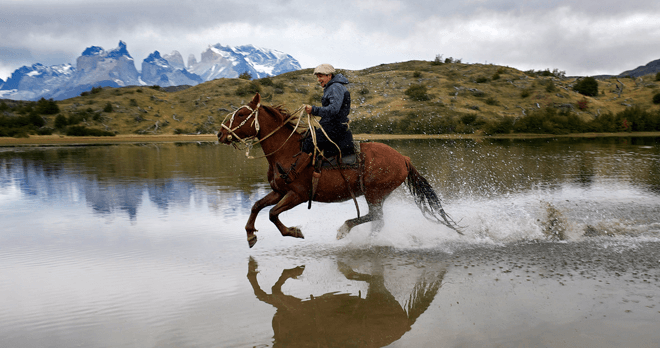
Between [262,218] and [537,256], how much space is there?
507cm

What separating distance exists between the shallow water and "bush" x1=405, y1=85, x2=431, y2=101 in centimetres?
4804

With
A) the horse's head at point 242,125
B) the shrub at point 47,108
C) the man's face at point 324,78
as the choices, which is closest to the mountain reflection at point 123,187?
the horse's head at point 242,125

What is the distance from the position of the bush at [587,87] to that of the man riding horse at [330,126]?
67.5 metres

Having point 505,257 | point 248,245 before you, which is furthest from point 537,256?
point 248,245

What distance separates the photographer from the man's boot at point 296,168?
6570 millimetres

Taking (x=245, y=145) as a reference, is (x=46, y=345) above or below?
below

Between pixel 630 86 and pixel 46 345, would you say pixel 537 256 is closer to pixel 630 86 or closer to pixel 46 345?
pixel 46 345

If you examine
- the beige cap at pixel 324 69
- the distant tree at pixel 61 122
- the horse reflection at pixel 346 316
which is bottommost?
the horse reflection at pixel 346 316

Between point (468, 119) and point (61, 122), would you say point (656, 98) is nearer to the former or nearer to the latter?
point (468, 119)

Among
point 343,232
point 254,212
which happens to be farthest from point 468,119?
point 254,212

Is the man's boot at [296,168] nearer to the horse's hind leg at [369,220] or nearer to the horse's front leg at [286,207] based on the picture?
the horse's front leg at [286,207]

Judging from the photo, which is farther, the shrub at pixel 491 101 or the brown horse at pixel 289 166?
the shrub at pixel 491 101

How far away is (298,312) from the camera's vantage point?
14.7 ft

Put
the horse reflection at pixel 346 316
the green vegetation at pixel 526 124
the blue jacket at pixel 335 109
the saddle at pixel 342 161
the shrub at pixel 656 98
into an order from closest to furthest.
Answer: the horse reflection at pixel 346 316, the blue jacket at pixel 335 109, the saddle at pixel 342 161, the green vegetation at pixel 526 124, the shrub at pixel 656 98
